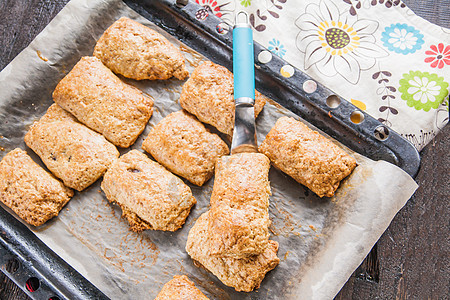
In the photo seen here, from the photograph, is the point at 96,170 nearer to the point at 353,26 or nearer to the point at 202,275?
the point at 202,275

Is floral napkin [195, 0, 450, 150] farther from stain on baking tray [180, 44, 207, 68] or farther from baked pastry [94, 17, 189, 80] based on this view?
baked pastry [94, 17, 189, 80]

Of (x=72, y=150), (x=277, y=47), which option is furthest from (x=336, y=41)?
(x=72, y=150)

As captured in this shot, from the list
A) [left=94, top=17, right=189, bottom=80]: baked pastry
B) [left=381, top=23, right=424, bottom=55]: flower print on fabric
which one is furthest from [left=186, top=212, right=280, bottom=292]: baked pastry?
[left=381, top=23, right=424, bottom=55]: flower print on fabric

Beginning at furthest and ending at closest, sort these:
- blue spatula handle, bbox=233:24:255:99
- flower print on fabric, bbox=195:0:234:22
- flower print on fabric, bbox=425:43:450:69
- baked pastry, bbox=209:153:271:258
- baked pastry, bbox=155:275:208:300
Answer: flower print on fabric, bbox=195:0:234:22, flower print on fabric, bbox=425:43:450:69, blue spatula handle, bbox=233:24:255:99, baked pastry, bbox=155:275:208:300, baked pastry, bbox=209:153:271:258

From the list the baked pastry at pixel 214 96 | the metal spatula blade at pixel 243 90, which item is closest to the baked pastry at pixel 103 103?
the baked pastry at pixel 214 96

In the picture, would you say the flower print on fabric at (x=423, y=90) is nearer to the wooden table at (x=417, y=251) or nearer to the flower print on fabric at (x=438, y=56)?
the flower print on fabric at (x=438, y=56)
